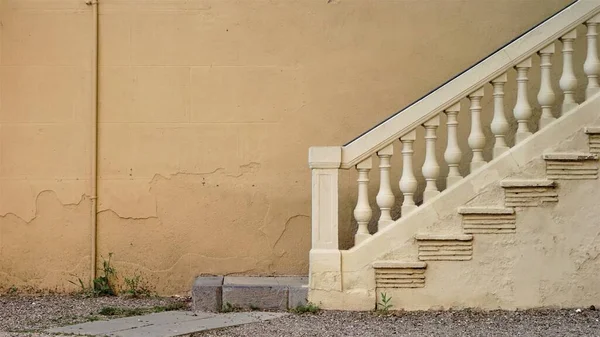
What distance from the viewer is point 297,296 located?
613 centimetres

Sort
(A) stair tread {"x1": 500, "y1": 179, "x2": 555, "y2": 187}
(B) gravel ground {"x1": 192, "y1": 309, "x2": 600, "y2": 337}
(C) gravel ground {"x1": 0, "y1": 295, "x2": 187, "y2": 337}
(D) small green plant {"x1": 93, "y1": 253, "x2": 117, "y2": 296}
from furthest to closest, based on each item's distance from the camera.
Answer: (D) small green plant {"x1": 93, "y1": 253, "x2": 117, "y2": 296}
(A) stair tread {"x1": 500, "y1": 179, "x2": 555, "y2": 187}
(C) gravel ground {"x1": 0, "y1": 295, "x2": 187, "y2": 337}
(B) gravel ground {"x1": 192, "y1": 309, "x2": 600, "y2": 337}

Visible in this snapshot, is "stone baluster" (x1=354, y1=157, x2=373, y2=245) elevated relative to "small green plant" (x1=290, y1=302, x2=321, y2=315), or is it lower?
elevated

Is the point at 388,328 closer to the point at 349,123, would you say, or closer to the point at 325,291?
the point at 325,291

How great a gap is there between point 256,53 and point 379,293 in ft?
7.94

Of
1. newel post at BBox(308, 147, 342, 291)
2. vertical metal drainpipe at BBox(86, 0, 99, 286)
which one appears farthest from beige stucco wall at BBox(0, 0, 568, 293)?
newel post at BBox(308, 147, 342, 291)

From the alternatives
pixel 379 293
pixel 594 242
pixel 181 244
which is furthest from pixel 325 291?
pixel 594 242

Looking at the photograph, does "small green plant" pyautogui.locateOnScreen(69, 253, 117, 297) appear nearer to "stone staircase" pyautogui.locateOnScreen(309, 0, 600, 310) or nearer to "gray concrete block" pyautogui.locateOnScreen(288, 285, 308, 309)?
"gray concrete block" pyautogui.locateOnScreen(288, 285, 308, 309)

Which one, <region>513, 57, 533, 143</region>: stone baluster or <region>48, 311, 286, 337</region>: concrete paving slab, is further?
<region>513, 57, 533, 143</region>: stone baluster

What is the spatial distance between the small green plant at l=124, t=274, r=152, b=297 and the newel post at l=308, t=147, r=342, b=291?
67.4 inches

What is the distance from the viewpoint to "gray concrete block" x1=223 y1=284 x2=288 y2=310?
6.17 meters

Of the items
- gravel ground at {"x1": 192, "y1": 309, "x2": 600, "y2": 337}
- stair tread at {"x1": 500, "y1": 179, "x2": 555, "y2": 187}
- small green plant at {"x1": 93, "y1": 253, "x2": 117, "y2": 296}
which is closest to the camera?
gravel ground at {"x1": 192, "y1": 309, "x2": 600, "y2": 337}

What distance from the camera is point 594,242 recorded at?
5.99 metres

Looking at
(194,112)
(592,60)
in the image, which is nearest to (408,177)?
(592,60)

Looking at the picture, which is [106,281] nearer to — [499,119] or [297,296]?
[297,296]
